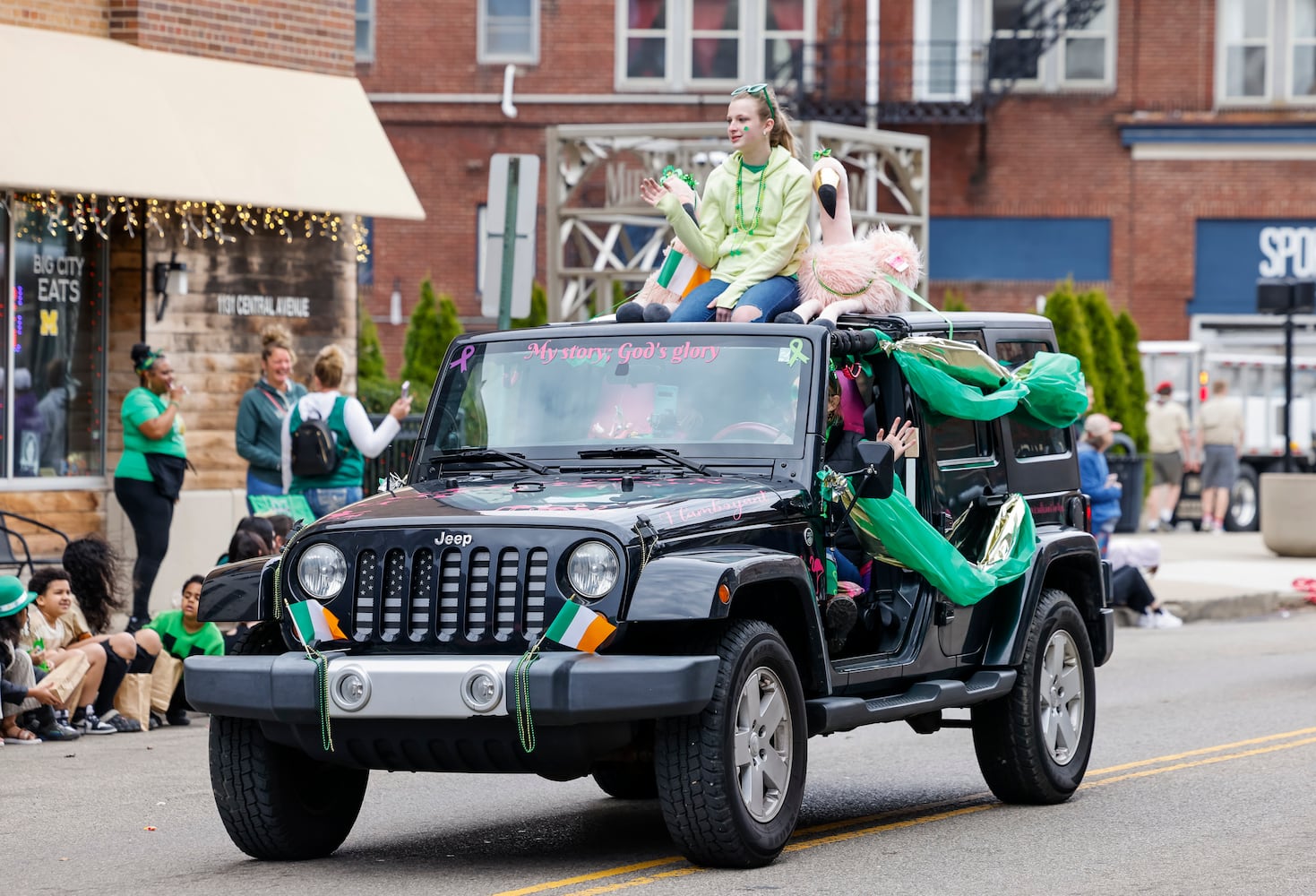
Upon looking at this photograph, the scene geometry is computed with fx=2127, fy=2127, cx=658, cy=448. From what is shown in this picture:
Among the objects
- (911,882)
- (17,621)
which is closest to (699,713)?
(911,882)

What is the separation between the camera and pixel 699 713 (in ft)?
22.1

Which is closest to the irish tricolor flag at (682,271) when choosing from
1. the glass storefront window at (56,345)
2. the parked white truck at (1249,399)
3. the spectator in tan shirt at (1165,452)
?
the glass storefront window at (56,345)

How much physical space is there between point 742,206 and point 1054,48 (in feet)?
89.4

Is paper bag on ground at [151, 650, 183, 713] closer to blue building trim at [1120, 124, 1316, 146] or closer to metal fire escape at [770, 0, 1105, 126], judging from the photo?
metal fire escape at [770, 0, 1105, 126]

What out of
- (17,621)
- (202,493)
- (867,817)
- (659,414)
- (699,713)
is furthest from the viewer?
(202,493)

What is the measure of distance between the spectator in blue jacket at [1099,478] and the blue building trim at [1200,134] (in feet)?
59.0

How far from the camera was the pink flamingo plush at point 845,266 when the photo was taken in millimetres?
8539

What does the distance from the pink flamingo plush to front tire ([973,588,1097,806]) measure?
4.94 feet

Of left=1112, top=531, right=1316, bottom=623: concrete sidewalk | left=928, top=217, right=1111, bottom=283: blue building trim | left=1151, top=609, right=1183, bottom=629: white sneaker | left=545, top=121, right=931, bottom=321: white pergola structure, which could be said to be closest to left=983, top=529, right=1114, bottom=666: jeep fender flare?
left=1112, top=531, right=1316, bottom=623: concrete sidewalk

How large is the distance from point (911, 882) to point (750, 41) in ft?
93.9

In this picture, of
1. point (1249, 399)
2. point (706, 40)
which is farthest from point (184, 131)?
point (706, 40)

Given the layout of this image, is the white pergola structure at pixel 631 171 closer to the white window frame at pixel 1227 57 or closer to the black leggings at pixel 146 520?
the black leggings at pixel 146 520

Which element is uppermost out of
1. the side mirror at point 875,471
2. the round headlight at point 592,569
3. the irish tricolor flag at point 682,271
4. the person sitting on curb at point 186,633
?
the irish tricolor flag at point 682,271

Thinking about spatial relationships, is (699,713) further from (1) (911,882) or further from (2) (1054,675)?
(2) (1054,675)
